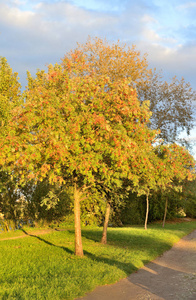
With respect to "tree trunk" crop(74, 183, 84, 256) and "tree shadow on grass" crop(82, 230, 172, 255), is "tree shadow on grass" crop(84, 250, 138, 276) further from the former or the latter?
"tree shadow on grass" crop(82, 230, 172, 255)

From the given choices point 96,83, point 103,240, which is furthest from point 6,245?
point 96,83

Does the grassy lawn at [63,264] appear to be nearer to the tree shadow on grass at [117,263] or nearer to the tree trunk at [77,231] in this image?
the tree shadow on grass at [117,263]

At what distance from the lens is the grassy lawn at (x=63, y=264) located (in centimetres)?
902

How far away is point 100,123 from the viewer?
480 inches

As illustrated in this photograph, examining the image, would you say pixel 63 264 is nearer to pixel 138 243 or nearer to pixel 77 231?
pixel 77 231

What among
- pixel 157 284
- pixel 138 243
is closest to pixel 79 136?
pixel 157 284

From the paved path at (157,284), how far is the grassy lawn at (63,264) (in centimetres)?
36

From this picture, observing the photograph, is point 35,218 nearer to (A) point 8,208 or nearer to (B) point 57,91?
(A) point 8,208

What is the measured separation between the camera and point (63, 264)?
40.2ft

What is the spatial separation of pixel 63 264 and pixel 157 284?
11.4 ft

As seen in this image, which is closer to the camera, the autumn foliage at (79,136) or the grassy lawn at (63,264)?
the grassy lawn at (63,264)

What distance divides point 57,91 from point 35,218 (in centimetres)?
1590

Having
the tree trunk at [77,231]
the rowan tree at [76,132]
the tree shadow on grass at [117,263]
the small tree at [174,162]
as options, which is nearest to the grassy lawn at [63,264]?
the tree shadow on grass at [117,263]

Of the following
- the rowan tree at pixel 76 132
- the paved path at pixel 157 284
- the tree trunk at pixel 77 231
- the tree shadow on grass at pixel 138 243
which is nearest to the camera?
the paved path at pixel 157 284
